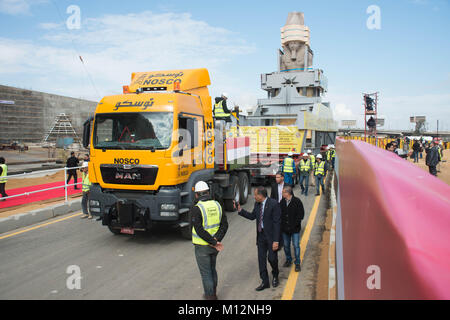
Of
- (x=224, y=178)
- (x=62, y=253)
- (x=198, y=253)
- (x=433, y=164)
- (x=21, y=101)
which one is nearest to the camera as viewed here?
(x=198, y=253)

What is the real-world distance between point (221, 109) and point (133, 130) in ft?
10.3

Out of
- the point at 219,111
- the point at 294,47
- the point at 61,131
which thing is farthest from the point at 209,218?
the point at 294,47

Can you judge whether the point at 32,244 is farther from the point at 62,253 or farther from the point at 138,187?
the point at 138,187

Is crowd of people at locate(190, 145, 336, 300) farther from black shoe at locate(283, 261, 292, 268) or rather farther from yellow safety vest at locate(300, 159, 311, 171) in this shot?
yellow safety vest at locate(300, 159, 311, 171)

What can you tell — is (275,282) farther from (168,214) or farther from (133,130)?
(133,130)

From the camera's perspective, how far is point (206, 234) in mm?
4703

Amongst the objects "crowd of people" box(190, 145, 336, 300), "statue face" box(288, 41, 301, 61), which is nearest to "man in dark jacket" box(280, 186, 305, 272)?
"crowd of people" box(190, 145, 336, 300)

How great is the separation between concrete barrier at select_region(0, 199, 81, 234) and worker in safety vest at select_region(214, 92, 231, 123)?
543 cm

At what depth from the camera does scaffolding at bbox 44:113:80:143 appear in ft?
105

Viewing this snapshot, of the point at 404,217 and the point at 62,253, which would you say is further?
the point at 62,253

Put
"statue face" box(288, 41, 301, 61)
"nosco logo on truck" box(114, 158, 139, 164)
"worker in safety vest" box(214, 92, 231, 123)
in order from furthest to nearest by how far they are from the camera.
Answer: "statue face" box(288, 41, 301, 61) → "worker in safety vest" box(214, 92, 231, 123) → "nosco logo on truck" box(114, 158, 139, 164)
